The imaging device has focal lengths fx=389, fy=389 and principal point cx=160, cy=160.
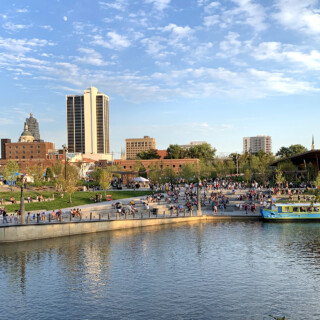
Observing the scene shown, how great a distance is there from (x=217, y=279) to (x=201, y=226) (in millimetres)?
18701

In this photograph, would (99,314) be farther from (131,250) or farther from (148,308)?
(131,250)

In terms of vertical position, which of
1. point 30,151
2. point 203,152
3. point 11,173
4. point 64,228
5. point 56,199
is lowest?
point 64,228

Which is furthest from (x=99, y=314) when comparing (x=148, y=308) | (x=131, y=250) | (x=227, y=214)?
(x=227, y=214)

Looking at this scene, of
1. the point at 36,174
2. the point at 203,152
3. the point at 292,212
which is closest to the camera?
the point at 292,212

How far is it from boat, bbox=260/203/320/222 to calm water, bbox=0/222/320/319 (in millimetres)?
7802

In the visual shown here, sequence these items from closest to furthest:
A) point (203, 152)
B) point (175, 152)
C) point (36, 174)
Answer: point (36, 174), point (203, 152), point (175, 152)

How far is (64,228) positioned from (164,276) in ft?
52.1

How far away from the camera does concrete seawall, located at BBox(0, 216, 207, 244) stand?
111 feet

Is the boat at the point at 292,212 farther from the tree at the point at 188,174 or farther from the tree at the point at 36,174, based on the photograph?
the tree at the point at 188,174

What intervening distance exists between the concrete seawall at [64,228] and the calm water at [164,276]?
1125 mm

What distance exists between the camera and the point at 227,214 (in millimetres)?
47156

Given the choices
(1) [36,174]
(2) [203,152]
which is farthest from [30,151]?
(1) [36,174]

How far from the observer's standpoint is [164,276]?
23.9 m

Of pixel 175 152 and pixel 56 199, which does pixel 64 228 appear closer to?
pixel 56 199
